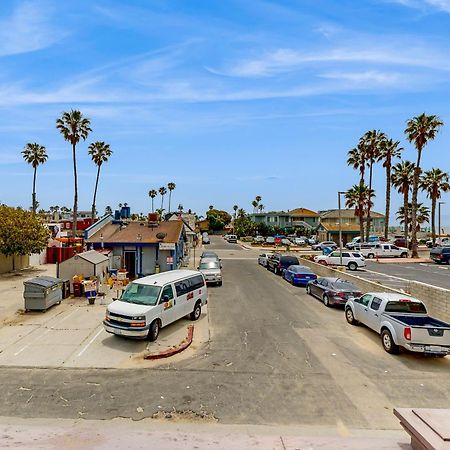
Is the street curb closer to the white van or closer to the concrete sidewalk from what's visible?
the white van

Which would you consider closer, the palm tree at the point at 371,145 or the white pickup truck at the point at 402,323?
the white pickup truck at the point at 402,323

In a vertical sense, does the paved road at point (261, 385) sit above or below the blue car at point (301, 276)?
below

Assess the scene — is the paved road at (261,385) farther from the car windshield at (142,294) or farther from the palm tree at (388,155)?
the palm tree at (388,155)

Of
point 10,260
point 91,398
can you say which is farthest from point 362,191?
point 91,398

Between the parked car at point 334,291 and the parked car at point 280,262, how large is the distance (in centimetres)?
998

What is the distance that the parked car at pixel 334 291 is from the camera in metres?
19.7

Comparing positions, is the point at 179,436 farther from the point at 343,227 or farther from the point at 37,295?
the point at 343,227

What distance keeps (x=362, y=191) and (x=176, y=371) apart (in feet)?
186

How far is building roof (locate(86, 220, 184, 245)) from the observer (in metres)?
29.9

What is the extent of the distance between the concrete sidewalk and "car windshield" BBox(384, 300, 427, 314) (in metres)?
6.62

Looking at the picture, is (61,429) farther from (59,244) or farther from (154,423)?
(59,244)

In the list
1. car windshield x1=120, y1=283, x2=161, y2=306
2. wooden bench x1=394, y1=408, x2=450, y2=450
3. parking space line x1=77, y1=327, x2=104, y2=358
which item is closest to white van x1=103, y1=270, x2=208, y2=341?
car windshield x1=120, y1=283, x2=161, y2=306

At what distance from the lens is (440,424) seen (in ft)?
20.8

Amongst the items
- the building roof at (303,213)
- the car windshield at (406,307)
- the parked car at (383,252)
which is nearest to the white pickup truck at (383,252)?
the parked car at (383,252)
